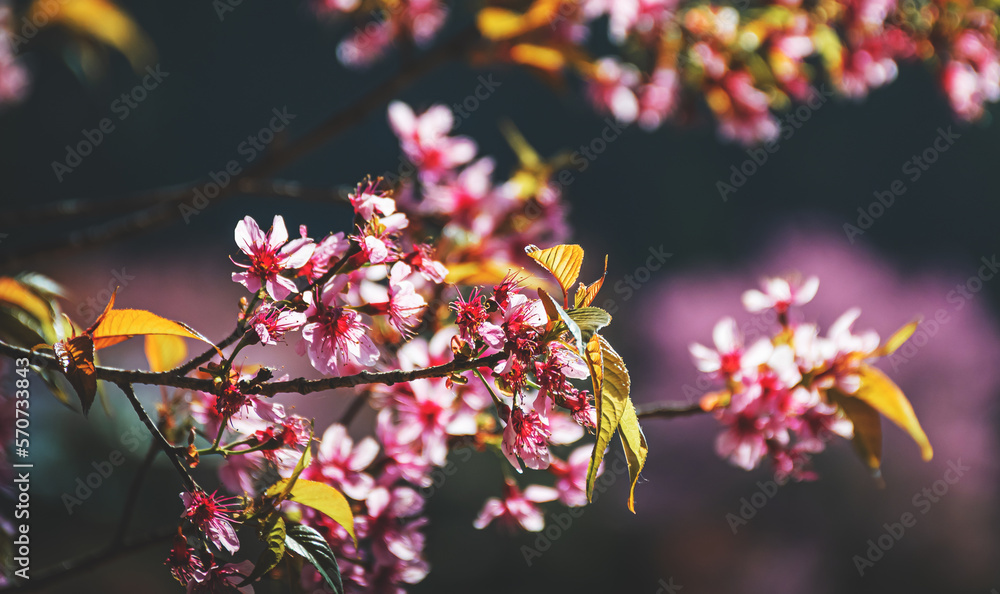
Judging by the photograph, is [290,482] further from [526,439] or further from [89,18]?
[89,18]

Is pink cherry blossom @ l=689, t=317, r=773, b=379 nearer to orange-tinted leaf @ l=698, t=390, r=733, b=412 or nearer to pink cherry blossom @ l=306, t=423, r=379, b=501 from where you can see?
orange-tinted leaf @ l=698, t=390, r=733, b=412

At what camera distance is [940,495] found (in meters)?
2.26

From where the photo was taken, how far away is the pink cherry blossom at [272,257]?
14.1 inches

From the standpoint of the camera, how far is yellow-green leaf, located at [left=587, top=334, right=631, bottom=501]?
1.00 ft

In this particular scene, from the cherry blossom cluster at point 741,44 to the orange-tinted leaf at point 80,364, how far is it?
1.96 ft

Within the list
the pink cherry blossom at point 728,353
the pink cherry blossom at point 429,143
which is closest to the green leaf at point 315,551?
the pink cherry blossom at point 728,353

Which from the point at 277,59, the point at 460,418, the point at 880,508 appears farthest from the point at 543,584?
the point at 277,59

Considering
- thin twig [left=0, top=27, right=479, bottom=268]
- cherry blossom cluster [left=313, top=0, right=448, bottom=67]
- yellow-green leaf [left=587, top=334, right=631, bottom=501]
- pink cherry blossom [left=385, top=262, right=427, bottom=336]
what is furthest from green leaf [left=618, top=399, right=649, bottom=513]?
cherry blossom cluster [left=313, top=0, right=448, bottom=67]

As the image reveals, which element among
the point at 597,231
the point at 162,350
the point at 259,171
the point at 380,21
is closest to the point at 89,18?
the point at 259,171

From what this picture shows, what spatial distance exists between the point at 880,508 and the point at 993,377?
2.42 feet

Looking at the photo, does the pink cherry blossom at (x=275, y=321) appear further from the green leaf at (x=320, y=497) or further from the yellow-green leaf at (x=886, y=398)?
the yellow-green leaf at (x=886, y=398)

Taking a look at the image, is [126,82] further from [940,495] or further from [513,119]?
[940,495]

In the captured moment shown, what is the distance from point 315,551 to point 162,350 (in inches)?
8.6

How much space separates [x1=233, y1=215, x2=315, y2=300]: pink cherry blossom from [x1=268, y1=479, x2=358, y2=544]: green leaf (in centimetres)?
10
